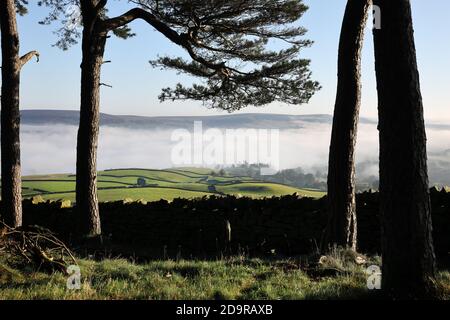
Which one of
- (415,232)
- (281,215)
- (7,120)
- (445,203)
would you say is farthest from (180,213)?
(415,232)

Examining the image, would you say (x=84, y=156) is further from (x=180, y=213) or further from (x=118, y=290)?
(x=118, y=290)

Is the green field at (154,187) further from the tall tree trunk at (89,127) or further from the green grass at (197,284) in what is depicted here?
the green grass at (197,284)

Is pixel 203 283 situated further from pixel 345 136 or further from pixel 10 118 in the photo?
pixel 10 118

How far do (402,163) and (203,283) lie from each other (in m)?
2.71

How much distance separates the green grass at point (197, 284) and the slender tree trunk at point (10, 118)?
18.2 feet

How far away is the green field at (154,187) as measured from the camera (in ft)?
99.3

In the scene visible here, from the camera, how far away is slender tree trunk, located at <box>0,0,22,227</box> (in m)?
11.8

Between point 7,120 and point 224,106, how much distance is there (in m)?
6.38

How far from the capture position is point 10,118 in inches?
464

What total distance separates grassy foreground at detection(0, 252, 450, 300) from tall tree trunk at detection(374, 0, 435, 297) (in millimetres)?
341

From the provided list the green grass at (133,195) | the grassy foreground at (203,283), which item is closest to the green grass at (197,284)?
the grassy foreground at (203,283)

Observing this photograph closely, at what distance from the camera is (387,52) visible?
17.7 feet

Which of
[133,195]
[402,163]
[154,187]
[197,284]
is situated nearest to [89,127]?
[197,284]

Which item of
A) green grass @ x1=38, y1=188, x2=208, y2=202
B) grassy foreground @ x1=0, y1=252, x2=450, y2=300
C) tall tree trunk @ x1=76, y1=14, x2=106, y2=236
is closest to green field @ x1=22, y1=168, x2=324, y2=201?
green grass @ x1=38, y1=188, x2=208, y2=202
